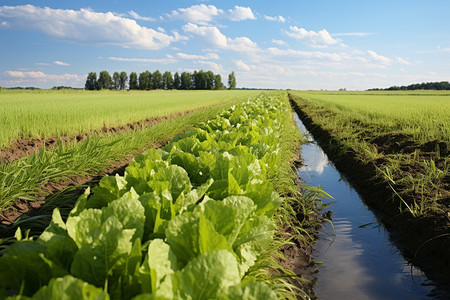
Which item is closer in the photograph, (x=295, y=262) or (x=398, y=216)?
(x=295, y=262)

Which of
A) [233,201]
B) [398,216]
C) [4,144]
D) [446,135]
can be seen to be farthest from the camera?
[446,135]

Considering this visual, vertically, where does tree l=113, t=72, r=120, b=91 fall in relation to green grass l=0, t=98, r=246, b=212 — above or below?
above

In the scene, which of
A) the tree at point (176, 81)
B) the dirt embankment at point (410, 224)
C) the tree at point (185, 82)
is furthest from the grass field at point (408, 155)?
the tree at point (176, 81)

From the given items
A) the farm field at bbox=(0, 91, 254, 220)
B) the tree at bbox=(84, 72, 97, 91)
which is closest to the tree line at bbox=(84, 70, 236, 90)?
the tree at bbox=(84, 72, 97, 91)

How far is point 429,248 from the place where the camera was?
3166mm

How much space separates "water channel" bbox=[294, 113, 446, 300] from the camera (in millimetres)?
2738

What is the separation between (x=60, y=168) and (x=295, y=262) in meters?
3.07

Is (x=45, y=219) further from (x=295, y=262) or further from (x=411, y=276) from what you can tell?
(x=411, y=276)

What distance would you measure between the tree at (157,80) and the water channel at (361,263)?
77.4m

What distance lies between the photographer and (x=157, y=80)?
78688mm

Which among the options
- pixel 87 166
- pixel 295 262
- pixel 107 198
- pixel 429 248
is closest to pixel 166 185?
pixel 107 198

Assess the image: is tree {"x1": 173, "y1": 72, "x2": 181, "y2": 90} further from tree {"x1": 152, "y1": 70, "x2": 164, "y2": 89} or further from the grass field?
the grass field

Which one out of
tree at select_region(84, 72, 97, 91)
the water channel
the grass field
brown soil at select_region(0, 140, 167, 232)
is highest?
tree at select_region(84, 72, 97, 91)

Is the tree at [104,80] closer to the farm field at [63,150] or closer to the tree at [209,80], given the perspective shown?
the tree at [209,80]
